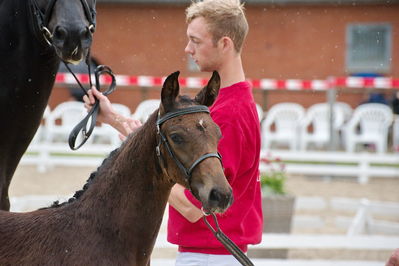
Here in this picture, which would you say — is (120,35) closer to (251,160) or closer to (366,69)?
(366,69)

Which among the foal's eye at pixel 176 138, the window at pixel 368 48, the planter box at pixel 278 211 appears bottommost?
the window at pixel 368 48

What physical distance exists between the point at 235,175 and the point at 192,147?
48cm

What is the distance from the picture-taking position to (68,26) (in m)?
3.39

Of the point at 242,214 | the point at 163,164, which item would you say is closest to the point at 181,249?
the point at 242,214

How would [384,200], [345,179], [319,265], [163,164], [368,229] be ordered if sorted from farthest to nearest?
[345,179]
[384,200]
[368,229]
[319,265]
[163,164]

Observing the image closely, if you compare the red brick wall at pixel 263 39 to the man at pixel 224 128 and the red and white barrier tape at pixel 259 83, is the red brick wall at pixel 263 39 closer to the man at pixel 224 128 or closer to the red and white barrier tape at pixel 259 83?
the red and white barrier tape at pixel 259 83

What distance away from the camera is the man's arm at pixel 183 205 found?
11.1 ft

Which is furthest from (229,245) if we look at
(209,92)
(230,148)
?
(209,92)

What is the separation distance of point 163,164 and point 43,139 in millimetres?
13248

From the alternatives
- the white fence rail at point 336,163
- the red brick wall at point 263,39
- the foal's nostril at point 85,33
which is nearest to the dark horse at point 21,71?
the foal's nostril at point 85,33

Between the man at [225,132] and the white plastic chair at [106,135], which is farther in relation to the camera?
the white plastic chair at [106,135]

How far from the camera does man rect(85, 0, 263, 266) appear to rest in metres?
3.41

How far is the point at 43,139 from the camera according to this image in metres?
16.0

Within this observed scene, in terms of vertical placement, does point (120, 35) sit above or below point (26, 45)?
below
